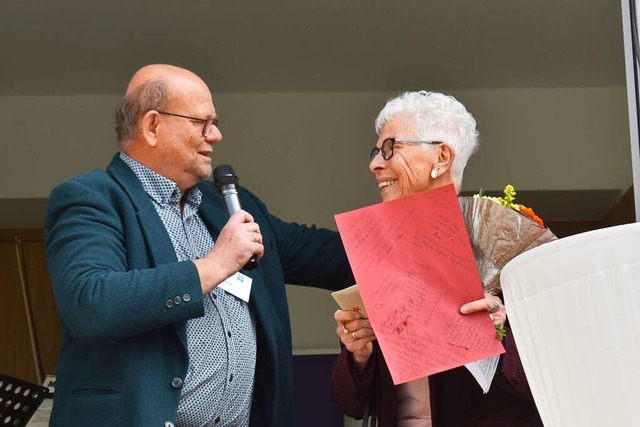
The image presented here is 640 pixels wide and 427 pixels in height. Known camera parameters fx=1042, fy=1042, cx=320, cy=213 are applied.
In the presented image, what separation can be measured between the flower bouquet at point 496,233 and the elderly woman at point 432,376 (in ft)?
0.26

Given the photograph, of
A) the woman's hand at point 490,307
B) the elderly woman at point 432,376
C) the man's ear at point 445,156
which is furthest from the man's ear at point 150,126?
the woman's hand at point 490,307

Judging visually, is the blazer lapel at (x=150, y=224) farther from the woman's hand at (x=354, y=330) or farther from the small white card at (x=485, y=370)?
the small white card at (x=485, y=370)

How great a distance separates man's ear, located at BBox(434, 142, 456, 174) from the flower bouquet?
28 centimetres

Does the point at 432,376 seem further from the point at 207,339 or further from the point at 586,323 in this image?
the point at 586,323

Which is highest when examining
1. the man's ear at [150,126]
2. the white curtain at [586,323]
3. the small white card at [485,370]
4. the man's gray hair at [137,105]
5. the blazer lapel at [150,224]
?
the man's gray hair at [137,105]

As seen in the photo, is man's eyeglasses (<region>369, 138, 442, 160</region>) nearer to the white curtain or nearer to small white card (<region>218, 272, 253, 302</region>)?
small white card (<region>218, 272, 253, 302</region>)

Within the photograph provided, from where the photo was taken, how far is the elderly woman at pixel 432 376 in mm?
2133

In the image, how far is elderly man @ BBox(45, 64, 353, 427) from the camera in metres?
1.95

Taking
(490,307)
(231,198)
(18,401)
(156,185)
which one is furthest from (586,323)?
(18,401)

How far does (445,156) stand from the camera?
7.73ft

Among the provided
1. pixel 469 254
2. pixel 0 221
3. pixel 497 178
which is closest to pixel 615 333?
pixel 469 254

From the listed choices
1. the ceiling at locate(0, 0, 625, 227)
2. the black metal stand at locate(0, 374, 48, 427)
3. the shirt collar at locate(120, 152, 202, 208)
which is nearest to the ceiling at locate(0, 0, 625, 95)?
the ceiling at locate(0, 0, 625, 227)

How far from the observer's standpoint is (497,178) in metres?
5.31

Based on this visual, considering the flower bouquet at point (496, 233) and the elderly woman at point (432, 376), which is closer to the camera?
the flower bouquet at point (496, 233)
